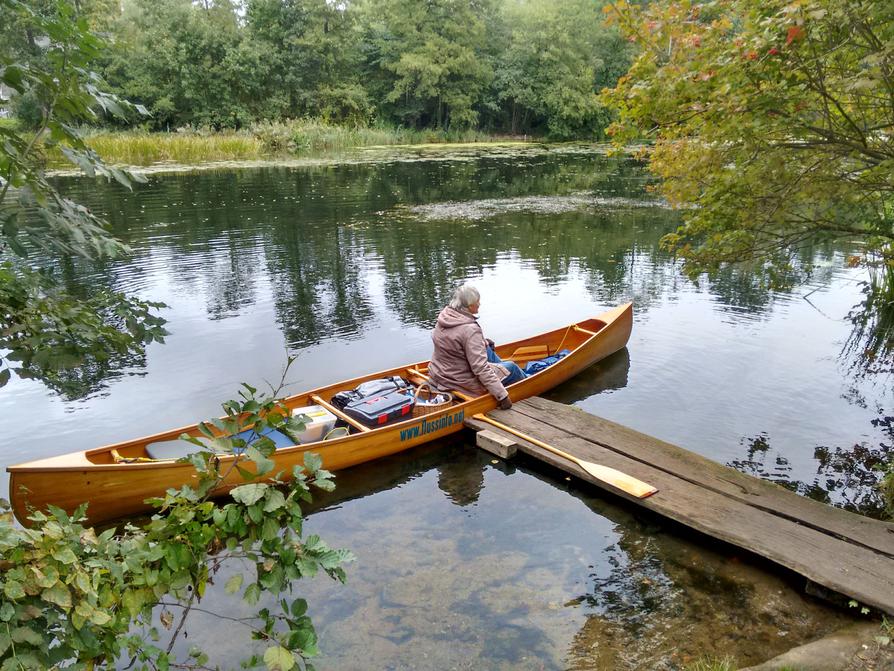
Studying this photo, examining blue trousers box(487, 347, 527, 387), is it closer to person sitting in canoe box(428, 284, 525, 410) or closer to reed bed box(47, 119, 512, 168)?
person sitting in canoe box(428, 284, 525, 410)

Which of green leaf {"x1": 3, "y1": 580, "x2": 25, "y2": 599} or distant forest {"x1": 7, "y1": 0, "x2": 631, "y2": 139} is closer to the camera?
green leaf {"x1": 3, "y1": 580, "x2": 25, "y2": 599}

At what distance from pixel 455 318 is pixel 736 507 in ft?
11.0

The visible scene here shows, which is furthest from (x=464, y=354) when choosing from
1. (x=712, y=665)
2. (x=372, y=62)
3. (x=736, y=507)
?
(x=372, y=62)

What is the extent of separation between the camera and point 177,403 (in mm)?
7766

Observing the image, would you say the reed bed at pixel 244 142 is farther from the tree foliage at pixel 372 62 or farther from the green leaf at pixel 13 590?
the green leaf at pixel 13 590

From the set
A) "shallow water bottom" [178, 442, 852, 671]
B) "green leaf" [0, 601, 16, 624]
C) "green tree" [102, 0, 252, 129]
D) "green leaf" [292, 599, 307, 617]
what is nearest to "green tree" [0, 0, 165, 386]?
"green leaf" [0, 601, 16, 624]

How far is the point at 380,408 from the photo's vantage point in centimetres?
672

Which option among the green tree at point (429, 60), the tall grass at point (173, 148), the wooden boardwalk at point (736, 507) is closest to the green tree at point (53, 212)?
the wooden boardwalk at point (736, 507)

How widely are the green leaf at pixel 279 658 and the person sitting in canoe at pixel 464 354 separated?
198 inches

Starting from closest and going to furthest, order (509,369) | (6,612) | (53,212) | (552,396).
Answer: (6,612) < (53,212) < (509,369) < (552,396)

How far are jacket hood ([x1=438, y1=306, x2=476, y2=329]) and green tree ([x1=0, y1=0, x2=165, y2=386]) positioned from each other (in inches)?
163

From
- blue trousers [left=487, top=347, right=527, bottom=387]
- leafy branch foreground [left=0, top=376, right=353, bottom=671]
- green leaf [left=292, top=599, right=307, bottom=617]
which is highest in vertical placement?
leafy branch foreground [left=0, top=376, right=353, bottom=671]

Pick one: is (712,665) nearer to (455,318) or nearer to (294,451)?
(294,451)

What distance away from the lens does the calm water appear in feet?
14.6
